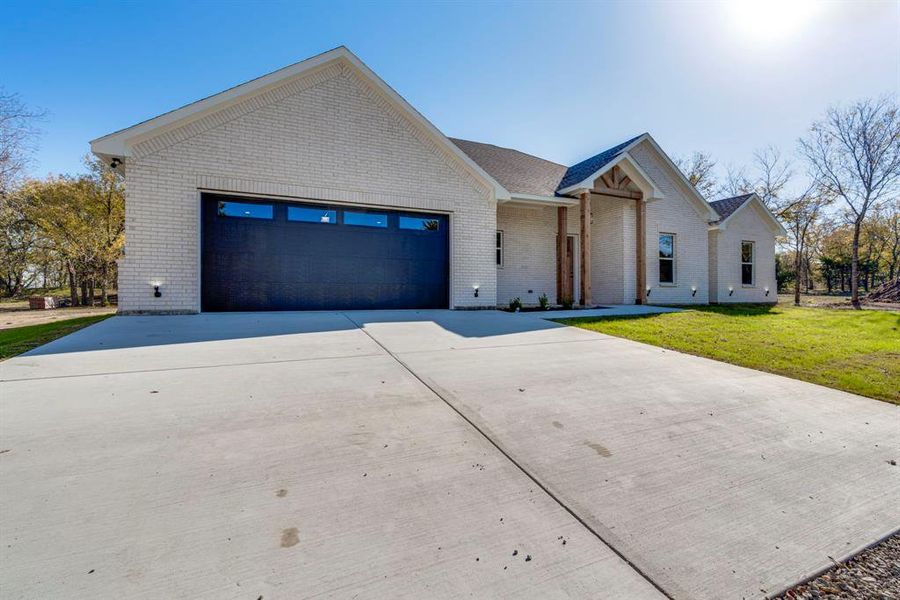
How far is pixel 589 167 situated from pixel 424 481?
13.4 metres

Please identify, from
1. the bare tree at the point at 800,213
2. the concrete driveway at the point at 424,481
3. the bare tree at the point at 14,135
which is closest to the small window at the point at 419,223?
the concrete driveway at the point at 424,481

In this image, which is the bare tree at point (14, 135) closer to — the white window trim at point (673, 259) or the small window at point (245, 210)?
the small window at point (245, 210)

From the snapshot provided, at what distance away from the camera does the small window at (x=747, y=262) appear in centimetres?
1630

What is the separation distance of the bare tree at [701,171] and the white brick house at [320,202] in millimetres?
18206

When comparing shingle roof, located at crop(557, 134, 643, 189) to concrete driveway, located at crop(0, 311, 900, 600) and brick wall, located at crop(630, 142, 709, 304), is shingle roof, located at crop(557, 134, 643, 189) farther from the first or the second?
concrete driveway, located at crop(0, 311, 900, 600)

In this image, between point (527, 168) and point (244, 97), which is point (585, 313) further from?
point (244, 97)

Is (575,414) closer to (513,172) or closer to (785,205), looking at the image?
(513,172)

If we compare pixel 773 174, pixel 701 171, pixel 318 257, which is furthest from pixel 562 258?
pixel 701 171

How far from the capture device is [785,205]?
20.7 m

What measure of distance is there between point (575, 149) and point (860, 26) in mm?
11324

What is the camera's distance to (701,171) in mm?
26453

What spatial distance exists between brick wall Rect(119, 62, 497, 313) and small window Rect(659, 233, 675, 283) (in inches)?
303

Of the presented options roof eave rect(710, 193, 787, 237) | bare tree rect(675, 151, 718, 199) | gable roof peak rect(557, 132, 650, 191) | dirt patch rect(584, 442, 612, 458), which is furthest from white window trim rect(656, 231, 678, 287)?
bare tree rect(675, 151, 718, 199)

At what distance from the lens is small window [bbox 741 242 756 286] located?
16.3 meters
